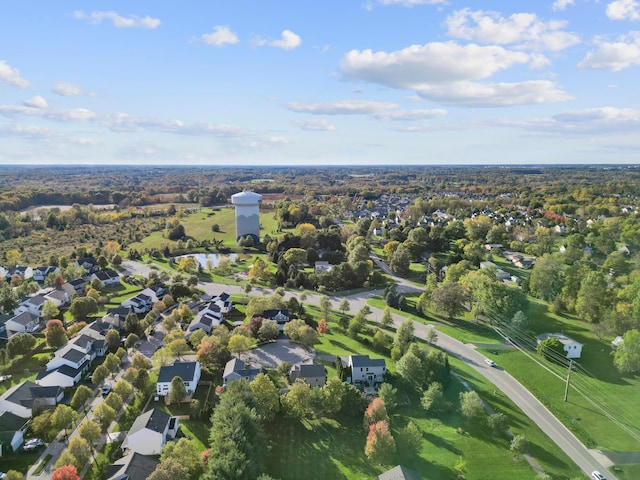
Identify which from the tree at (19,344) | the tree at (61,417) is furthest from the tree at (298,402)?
the tree at (19,344)

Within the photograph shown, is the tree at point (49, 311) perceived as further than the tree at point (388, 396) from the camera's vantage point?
Yes

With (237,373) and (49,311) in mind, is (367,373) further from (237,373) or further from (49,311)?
(49,311)

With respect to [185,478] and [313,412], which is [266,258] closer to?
[313,412]

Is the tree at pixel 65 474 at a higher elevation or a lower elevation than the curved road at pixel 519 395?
higher

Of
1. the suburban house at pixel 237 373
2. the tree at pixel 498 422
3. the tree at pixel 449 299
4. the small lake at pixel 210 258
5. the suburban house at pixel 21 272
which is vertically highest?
the tree at pixel 449 299

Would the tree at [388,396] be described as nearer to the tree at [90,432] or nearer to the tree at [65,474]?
the tree at [90,432]

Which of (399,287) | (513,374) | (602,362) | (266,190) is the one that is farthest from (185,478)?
(266,190)

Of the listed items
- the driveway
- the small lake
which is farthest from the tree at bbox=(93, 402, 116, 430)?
the small lake
